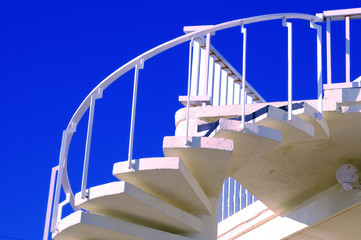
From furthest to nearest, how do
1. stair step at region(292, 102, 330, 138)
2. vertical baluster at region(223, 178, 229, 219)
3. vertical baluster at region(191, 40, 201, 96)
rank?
vertical baluster at region(223, 178, 229, 219), vertical baluster at region(191, 40, 201, 96), stair step at region(292, 102, 330, 138)

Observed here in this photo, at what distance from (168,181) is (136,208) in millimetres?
341

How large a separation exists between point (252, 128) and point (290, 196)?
211cm

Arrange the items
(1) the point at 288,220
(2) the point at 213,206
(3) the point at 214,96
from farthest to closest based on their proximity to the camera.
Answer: (1) the point at 288,220
(3) the point at 214,96
(2) the point at 213,206

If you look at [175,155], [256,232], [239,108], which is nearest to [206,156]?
[175,155]

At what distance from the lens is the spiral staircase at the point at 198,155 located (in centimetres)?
487

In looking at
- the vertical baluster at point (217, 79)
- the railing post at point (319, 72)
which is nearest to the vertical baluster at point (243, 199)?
the vertical baluster at point (217, 79)

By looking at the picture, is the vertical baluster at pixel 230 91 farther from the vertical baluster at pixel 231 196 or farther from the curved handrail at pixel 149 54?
the curved handrail at pixel 149 54

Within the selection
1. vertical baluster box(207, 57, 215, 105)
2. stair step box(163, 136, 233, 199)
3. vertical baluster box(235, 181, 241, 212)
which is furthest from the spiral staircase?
vertical baluster box(235, 181, 241, 212)

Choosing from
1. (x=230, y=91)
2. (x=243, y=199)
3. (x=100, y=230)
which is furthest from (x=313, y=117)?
(x=243, y=199)

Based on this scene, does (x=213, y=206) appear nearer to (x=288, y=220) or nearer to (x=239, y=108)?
(x=239, y=108)

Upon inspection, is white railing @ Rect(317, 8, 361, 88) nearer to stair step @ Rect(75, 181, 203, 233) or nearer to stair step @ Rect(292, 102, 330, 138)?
stair step @ Rect(292, 102, 330, 138)

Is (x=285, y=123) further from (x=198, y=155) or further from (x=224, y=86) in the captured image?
(x=224, y=86)

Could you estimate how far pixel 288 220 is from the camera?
6906mm

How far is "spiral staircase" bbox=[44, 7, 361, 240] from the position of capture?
4.87 metres
